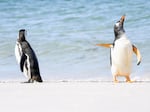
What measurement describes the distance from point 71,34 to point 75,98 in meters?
7.12

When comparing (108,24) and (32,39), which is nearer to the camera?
(32,39)

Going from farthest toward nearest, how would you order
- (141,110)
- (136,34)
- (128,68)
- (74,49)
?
(136,34) < (74,49) < (128,68) < (141,110)

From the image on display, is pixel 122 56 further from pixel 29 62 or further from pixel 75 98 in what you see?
pixel 75 98

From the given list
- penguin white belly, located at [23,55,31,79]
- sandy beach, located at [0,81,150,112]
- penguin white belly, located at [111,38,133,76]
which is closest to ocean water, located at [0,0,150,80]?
penguin white belly, located at [23,55,31,79]

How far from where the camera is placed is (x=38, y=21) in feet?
47.3

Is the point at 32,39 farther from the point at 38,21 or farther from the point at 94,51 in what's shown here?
the point at 38,21

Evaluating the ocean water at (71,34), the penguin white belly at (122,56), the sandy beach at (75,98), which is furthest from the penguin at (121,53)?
the ocean water at (71,34)

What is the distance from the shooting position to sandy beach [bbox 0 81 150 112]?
399cm

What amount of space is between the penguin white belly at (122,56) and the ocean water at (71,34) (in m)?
1.11

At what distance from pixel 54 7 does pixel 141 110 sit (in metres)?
13.5

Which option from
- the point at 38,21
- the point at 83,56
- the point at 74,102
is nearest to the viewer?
the point at 74,102

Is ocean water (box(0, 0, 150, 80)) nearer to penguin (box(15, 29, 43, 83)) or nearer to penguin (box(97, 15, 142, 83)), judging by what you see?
penguin (box(15, 29, 43, 83))

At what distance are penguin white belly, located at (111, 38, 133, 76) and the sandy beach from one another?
0.82 meters

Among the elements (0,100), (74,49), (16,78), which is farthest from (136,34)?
(0,100)
